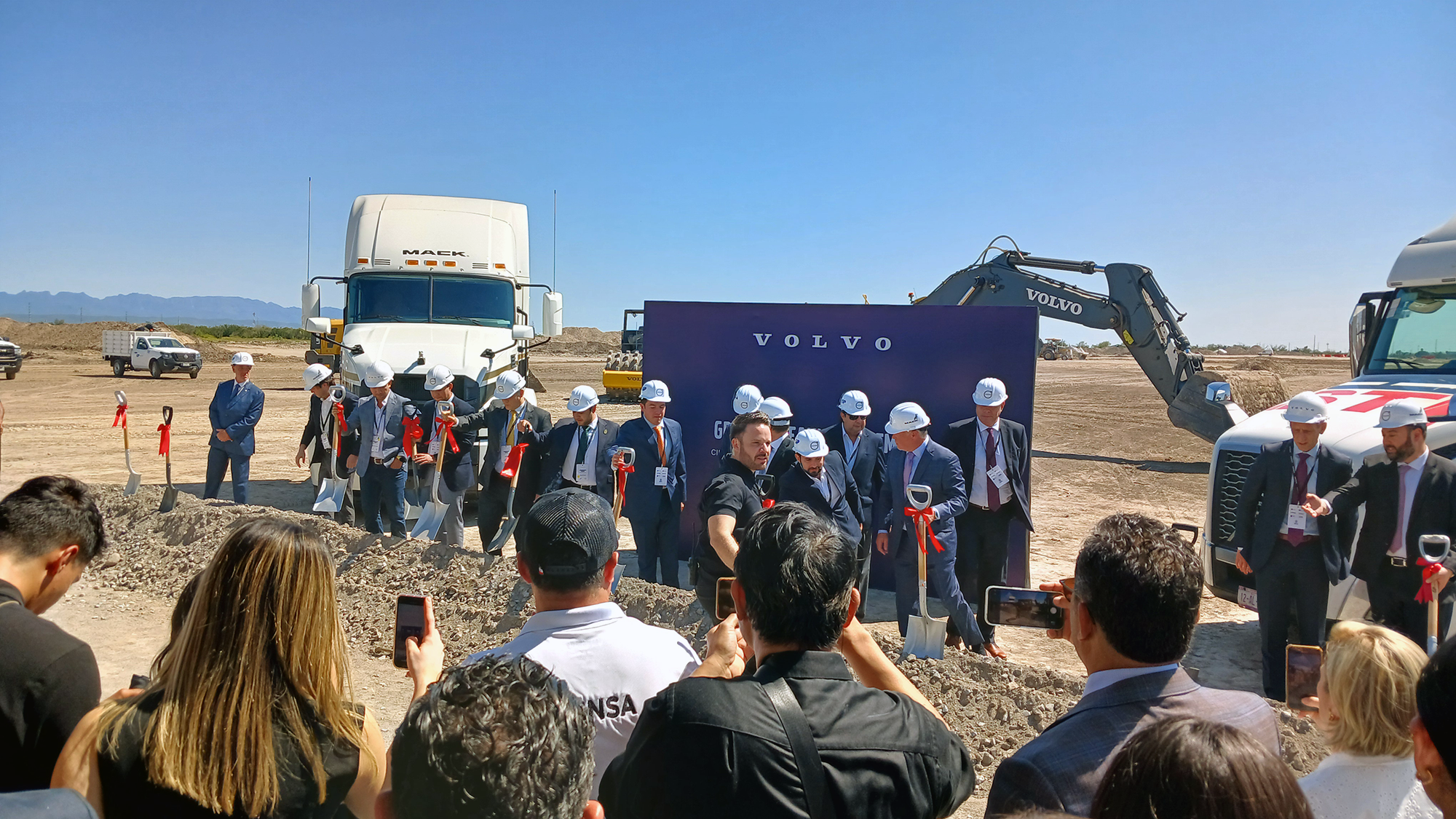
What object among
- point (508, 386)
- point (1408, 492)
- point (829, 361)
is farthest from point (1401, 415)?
point (508, 386)

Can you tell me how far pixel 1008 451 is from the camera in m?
7.09

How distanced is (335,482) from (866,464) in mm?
5527

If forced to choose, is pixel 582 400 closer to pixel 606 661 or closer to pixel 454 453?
pixel 454 453

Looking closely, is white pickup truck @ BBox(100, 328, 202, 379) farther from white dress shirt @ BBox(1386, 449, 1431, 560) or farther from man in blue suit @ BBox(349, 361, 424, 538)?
white dress shirt @ BBox(1386, 449, 1431, 560)

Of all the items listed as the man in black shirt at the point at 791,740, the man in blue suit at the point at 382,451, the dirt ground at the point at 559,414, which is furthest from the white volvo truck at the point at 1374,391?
the man in blue suit at the point at 382,451

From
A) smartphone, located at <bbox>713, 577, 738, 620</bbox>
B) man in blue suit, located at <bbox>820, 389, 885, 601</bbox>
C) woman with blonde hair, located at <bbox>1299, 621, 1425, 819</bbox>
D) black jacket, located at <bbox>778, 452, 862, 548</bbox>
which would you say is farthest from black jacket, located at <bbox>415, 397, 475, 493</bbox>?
woman with blonde hair, located at <bbox>1299, 621, 1425, 819</bbox>

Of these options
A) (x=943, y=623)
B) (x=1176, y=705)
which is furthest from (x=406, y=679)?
(x=1176, y=705)

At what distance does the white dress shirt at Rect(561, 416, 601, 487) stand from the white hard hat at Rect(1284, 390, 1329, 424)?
4.99m

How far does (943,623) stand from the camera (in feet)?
18.0

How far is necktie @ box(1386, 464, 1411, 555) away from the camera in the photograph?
210 inches

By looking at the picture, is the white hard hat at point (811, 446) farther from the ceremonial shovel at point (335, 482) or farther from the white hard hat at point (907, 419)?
the ceremonial shovel at point (335, 482)

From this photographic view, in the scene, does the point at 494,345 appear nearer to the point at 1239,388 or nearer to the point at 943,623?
the point at 943,623

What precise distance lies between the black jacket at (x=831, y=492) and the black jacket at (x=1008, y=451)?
1340mm

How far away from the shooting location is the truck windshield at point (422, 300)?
11383 mm
